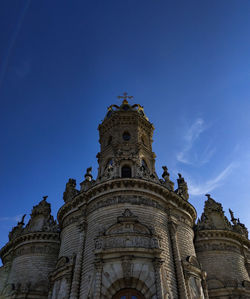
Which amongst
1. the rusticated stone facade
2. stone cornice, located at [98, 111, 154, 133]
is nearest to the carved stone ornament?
the rusticated stone facade

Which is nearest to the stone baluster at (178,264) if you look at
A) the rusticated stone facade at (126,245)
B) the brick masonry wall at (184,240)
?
the rusticated stone facade at (126,245)

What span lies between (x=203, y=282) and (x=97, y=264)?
1027cm

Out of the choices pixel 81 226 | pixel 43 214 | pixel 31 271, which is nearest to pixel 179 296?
pixel 81 226

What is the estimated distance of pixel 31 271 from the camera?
28.8 meters

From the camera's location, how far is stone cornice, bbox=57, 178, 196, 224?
84.7ft

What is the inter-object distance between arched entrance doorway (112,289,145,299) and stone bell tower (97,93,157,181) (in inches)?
463

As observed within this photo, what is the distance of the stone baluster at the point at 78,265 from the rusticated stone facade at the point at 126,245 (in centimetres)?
7

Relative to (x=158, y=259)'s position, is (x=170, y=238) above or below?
above

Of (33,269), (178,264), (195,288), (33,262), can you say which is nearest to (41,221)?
(33,262)

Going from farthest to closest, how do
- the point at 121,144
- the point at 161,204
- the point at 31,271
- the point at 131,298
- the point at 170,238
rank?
the point at 121,144 → the point at 31,271 → the point at 161,204 → the point at 170,238 → the point at 131,298

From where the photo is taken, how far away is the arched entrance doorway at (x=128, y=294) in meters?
20.0

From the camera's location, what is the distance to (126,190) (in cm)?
2558

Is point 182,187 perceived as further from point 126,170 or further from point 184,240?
point 184,240

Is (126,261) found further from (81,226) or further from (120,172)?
(120,172)
